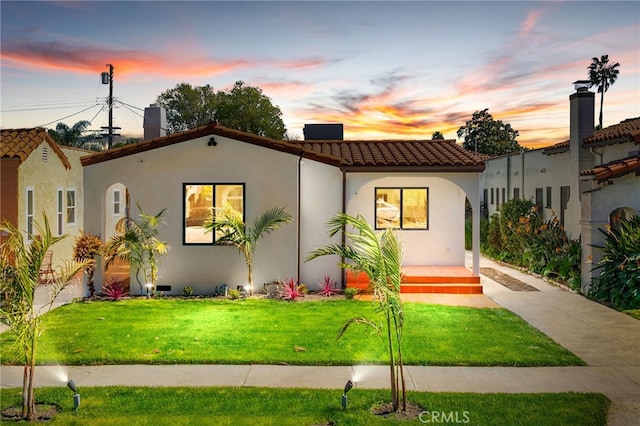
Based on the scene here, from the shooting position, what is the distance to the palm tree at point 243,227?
1417 cm

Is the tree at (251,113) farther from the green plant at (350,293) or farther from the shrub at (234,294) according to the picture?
the green plant at (350,293)

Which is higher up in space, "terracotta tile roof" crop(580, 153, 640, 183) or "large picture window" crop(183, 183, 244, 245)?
"terracotta tile roof" crop(580, 153, 640, 183)

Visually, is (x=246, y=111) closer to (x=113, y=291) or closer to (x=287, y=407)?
(x=113, y=291)

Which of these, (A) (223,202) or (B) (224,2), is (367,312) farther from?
(B) (224,2)

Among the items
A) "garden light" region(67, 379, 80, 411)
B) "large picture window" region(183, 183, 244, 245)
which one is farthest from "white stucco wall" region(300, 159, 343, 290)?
"garden light" region(67, 379, 80, 411)

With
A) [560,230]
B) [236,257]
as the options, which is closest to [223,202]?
[236,257]

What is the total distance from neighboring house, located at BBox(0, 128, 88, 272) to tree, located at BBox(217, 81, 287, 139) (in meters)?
16.0

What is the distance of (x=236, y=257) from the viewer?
1483 cm

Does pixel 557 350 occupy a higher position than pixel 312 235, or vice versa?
pixel 312 235

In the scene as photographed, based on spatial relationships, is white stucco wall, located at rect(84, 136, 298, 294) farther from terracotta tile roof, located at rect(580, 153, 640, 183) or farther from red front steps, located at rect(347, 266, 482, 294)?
terracotta tile roof, located at rect(580, 153, 640, 183)

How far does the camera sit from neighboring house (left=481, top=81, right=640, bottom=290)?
13781 millimetres

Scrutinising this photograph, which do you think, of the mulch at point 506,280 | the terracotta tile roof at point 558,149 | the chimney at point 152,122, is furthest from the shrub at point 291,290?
the terracotta tile roof at point 558,149

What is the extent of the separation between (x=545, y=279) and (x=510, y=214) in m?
4.52

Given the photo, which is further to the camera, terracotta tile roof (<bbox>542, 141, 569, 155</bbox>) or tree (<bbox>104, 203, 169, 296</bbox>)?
terracotta tile roof (<bbox>542, 141, 569, 155</bbox>)
